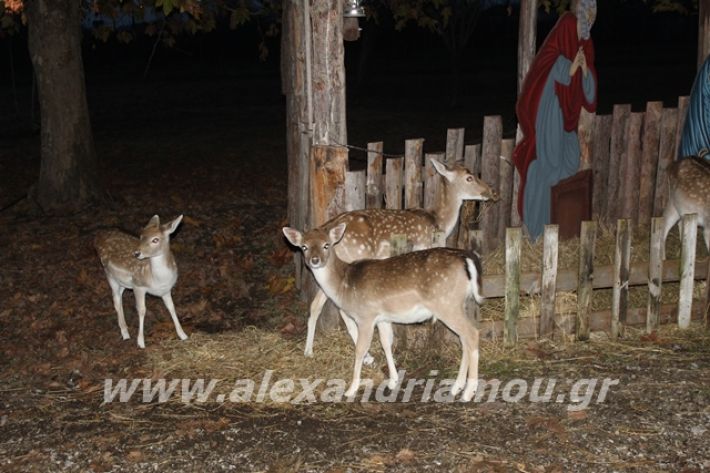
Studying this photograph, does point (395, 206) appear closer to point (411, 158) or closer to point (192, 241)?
point (411, 158)

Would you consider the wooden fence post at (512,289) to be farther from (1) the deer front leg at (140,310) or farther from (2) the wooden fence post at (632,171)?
(2) the wooden fence post at (632,171)

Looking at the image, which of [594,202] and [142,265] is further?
[594,202]

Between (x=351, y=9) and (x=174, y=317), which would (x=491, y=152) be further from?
(x=174, y=317)

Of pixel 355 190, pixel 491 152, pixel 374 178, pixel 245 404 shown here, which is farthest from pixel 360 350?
pixel 491 152

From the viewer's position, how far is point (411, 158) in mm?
8344

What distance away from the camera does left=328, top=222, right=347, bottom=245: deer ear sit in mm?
7012

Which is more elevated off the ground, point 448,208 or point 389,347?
point 448,208

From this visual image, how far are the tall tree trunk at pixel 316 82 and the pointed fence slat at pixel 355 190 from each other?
32cm

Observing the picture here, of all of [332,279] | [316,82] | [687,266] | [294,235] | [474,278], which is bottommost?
[687,266]

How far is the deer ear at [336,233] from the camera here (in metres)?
7.01

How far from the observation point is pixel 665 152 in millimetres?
10445

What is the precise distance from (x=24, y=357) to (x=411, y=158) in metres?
3.92

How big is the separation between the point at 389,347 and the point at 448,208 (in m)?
1.89

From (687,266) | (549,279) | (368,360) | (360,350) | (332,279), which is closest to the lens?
(360,350)
